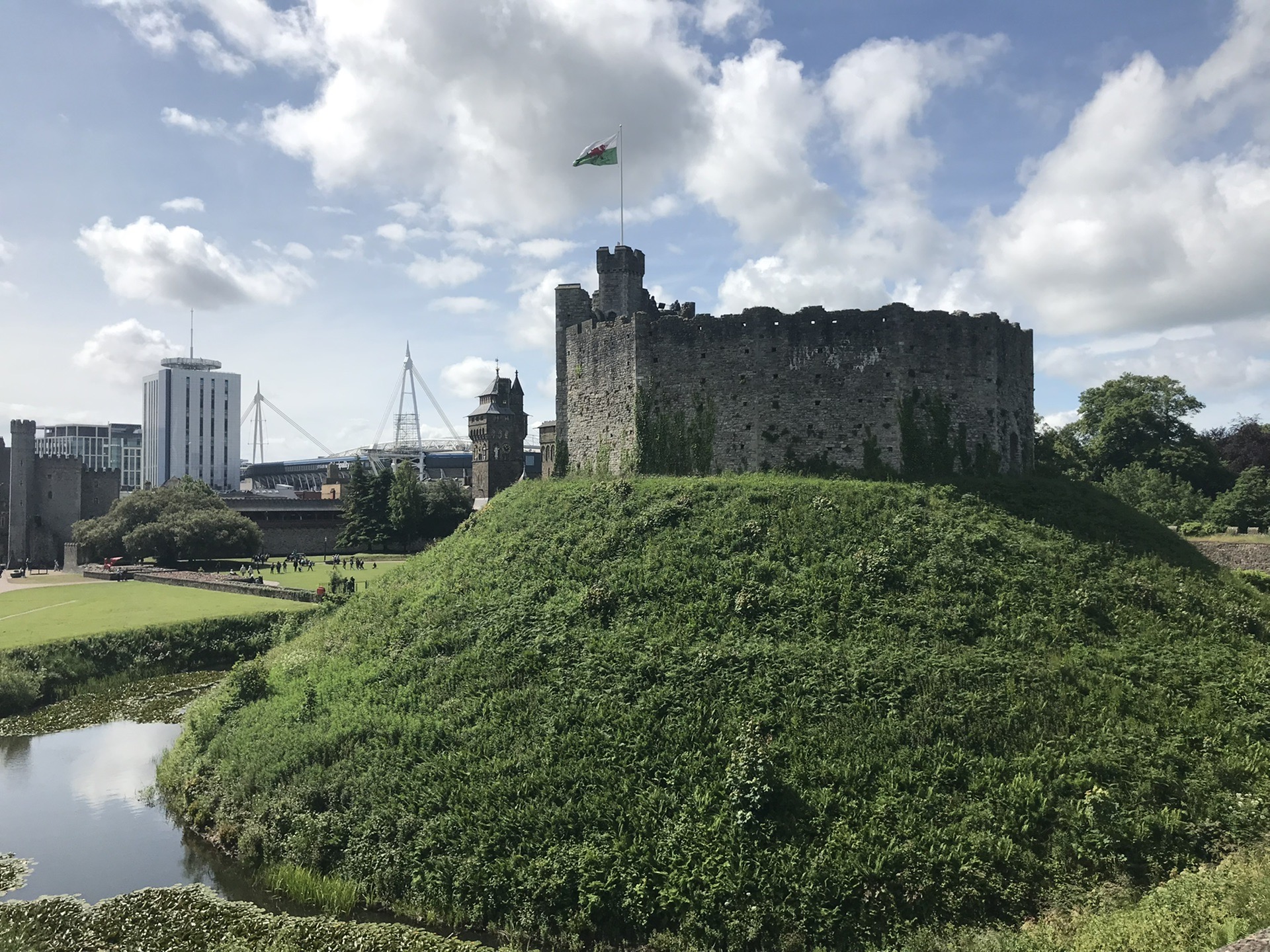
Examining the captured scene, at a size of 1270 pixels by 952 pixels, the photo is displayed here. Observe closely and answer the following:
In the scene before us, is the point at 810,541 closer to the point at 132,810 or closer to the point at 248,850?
the point at 248,850

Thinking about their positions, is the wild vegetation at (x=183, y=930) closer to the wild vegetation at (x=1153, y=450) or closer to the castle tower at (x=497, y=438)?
the wild vegetation at (x=1153, y=450)

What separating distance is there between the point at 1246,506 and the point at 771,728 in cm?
5159

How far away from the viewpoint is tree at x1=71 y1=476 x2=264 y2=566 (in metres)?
68.4

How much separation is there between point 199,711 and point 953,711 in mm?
25911

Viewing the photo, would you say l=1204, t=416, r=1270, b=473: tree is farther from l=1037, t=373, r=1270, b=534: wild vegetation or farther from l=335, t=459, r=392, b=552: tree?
l=335, t=459, r=392, b=552: tree

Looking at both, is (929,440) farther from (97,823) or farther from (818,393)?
(97,823)

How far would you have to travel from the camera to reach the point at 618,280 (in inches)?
1469

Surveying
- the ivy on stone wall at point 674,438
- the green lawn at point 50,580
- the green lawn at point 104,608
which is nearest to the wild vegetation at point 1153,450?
the ivy on stone wall at point 674,438

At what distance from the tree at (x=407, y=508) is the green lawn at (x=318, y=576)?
1193 centimetres

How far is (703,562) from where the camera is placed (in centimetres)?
2578

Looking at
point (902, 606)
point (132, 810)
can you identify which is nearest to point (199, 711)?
point (132, 810)

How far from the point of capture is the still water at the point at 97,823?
19250 mm

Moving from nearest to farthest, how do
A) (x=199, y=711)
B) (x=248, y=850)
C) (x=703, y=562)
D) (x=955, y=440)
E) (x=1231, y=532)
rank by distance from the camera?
1. (x=248, y=850)
2. (x=703, y=562)
3. (x=199, y=711)
4. (x=955, y=440)
5. (x=1231, y=532)

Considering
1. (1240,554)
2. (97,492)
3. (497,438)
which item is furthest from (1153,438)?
(97,492)
